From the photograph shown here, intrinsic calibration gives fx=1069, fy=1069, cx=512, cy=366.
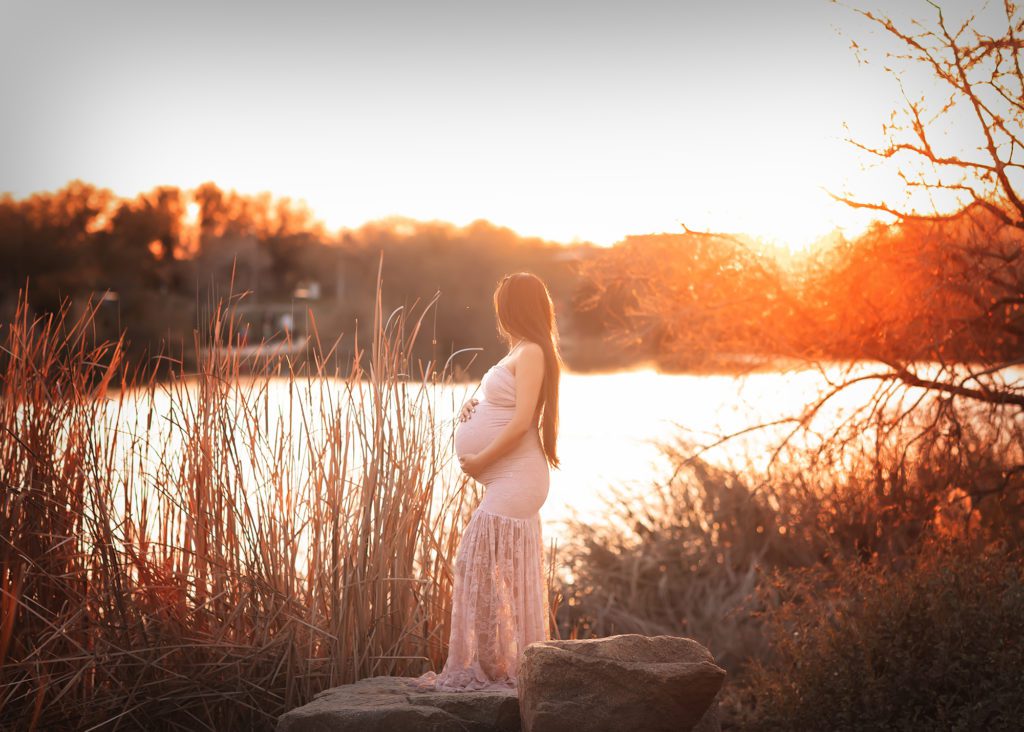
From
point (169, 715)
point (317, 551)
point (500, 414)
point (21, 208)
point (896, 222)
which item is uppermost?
point (21, 208)

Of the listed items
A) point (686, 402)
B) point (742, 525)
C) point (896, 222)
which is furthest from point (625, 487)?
point (686, 402)

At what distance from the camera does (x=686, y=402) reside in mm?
23594

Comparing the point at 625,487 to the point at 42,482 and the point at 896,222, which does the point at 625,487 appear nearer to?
the point at 896,222

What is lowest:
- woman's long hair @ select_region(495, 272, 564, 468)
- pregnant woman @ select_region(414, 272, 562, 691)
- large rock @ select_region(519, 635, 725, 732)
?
large rock @ select_region(519, 635, 725, 732)

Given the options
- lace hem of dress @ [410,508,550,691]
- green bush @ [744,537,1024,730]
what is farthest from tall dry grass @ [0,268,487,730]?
green bush @ [744,537,1024,730]

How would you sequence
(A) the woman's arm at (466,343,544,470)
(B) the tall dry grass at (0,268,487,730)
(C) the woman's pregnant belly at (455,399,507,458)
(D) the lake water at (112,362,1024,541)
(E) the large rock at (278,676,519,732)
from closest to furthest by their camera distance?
(E) the large rock at (278,676,519,732) < (A) the woman's arm at (466,343,544,470) < (C) the woman's pregnant belly at (455,399,507,458) < (B) the tall dry grass at (0,268,487,730) < (D) the lake water at (112,362,1024,541)

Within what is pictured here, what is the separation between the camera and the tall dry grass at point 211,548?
171 inches

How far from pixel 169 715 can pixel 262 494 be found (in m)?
0.97

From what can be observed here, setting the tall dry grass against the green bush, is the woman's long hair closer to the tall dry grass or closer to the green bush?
the tall dry grass

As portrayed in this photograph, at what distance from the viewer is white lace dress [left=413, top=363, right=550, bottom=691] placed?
402 centimetres

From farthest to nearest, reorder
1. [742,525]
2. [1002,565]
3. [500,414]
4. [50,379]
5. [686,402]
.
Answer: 1. [686,402]
2. [742,525]
3. [1002,565]
4. [50,379]
5. [500,414]

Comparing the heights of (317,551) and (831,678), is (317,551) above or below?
above

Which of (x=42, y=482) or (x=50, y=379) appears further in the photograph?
(x=50, y=379)

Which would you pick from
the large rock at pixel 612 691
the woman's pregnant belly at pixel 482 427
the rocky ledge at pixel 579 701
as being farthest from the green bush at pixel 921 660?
the woman's pregnant belly at pixel 482 427
